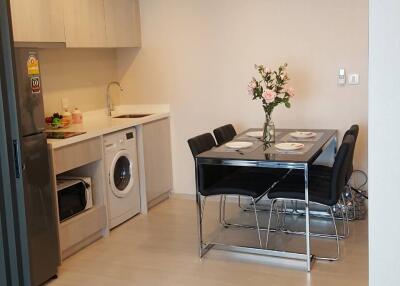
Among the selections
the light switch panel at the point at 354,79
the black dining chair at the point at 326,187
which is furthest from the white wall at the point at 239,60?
the black dining chair at the point at 326,187

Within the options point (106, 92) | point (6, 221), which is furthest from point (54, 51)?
point (6, 221)

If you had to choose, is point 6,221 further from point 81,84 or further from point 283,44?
point 283,44

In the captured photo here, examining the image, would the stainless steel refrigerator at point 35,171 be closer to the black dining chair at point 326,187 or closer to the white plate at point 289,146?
the black dining chair at point 326,187

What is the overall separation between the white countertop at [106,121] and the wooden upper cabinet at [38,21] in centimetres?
73

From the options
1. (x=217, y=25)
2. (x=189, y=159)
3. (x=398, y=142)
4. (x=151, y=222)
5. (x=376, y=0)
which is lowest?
(x=151, y=222)

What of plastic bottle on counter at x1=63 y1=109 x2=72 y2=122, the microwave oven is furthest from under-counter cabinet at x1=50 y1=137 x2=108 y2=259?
plastic bottle on counter at x1=63 y1=109 x2=72 y2=122

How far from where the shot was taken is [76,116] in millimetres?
4371

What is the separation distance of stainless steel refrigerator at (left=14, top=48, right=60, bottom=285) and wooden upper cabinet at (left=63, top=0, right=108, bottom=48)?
3.07ft

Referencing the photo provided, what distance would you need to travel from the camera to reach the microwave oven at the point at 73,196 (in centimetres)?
348

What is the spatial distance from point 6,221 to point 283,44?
3041 mm

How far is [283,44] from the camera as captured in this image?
4379 millimetres

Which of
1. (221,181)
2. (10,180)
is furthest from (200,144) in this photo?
(10,180)

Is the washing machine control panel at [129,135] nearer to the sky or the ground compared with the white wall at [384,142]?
nearer to the ground

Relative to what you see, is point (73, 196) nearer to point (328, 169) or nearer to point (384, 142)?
point (328, 169)
